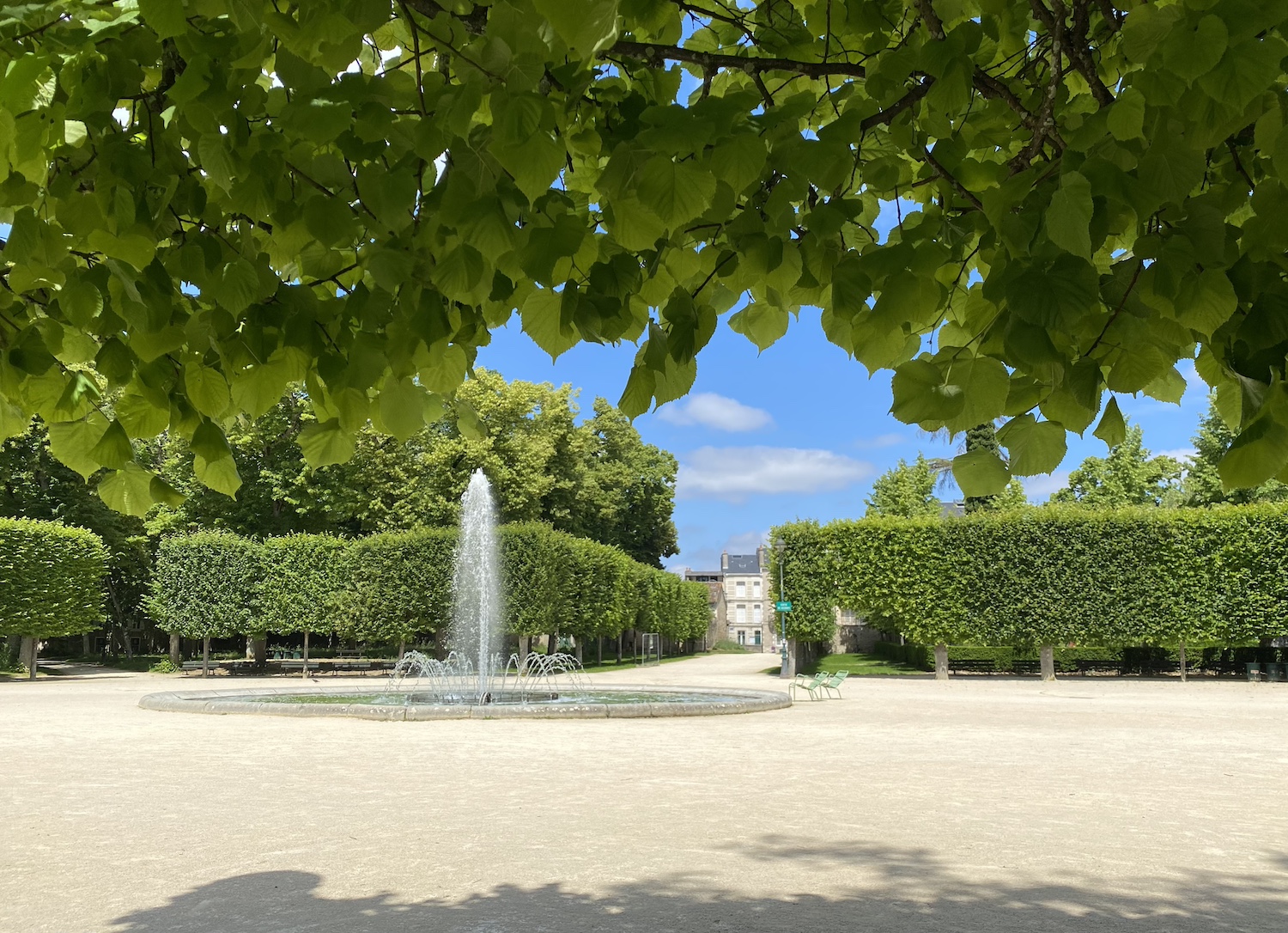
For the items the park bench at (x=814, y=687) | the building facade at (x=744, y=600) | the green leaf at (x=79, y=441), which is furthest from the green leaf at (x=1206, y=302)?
the building facade at (x=744, y=600)

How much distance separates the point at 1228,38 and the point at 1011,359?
0.75m

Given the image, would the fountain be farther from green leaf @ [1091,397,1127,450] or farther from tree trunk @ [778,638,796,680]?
green leaf @ [1091,397,1127,450]

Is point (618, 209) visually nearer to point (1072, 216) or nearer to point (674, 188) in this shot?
point (674, 188)

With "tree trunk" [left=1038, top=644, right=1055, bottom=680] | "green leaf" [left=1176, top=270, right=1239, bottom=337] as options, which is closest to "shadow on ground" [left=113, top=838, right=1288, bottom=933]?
"green leaf" [left=1176, top=270, right=1239, bottom=337]

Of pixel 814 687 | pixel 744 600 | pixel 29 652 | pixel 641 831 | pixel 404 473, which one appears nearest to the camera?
pixel 641 831

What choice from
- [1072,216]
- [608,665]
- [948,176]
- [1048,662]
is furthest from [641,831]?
[608,665]

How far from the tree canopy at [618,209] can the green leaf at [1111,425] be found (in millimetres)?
18

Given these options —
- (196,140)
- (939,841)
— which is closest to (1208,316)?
(196,140)

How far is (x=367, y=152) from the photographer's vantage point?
107 inches

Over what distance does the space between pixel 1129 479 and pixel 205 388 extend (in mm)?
50806

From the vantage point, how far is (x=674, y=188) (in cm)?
222

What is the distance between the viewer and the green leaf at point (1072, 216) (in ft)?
6.62

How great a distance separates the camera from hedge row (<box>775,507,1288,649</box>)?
31.6m

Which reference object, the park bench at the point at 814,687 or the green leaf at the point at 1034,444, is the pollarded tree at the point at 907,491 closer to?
the park bench at the point at 814,687
